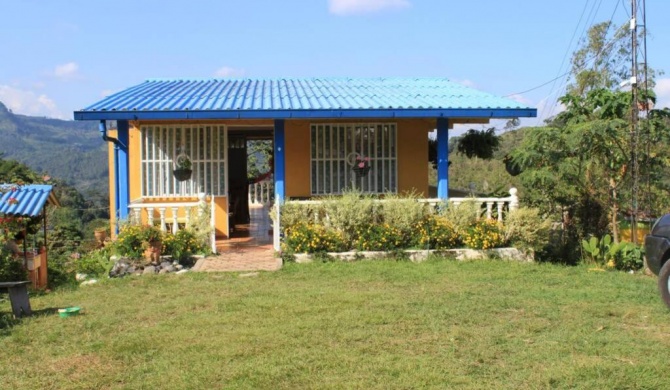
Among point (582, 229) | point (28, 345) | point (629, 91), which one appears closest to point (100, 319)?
point (28, 345)

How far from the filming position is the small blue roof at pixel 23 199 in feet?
29.2

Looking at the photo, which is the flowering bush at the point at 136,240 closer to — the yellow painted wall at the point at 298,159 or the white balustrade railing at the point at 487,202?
the white balustrade railing at the point at 487,202

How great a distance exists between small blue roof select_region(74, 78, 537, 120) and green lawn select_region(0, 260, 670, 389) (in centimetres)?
324

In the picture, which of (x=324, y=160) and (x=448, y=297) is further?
(x=324, y=160)

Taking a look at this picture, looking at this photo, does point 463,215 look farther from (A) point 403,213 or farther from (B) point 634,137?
(B) point 634,137

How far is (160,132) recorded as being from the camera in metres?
12.0

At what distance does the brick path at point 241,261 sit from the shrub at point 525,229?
3.76 m

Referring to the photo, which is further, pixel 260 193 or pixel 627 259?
pixel 260 193

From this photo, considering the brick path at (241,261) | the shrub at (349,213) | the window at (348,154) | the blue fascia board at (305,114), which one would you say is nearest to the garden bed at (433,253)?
the shrub at (349,213)

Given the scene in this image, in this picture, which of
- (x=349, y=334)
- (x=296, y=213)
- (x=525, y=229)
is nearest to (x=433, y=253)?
(x=525, y=229)

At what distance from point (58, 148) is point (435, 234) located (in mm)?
124163

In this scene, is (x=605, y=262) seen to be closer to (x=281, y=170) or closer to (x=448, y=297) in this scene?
(x=448, y=297)

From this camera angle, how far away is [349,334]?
5.51 m

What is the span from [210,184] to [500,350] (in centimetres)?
817
